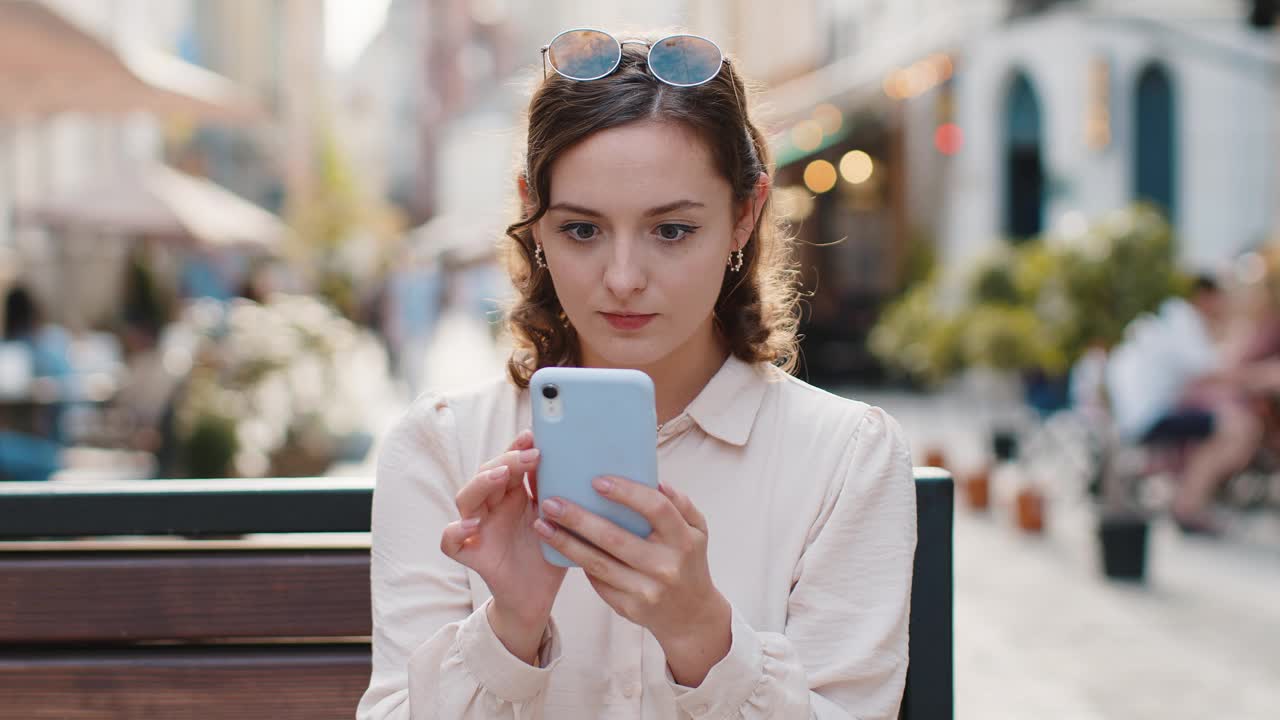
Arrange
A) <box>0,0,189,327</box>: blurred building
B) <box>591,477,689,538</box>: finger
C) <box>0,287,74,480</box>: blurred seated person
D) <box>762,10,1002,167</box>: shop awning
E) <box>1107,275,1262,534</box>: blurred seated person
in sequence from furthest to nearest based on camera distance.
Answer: <box>762,10,1002,167</box>: shop awning < <box>0,0,189,327</box>: blurred building < <box>1107,275,1262,534</box>: blurred seated person < <box>0,287,74,480</box>: blurred seated person < <box>591,477,689,538</box>: finger

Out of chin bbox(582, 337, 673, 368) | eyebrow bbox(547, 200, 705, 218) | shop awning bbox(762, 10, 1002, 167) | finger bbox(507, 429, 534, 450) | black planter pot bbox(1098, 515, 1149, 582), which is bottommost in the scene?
black planter pot bbox(1098, 515, 1149, 582)

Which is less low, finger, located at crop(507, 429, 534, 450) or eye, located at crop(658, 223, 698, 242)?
eye, located at crop(658, 223, 698, 242)

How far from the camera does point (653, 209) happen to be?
163cm

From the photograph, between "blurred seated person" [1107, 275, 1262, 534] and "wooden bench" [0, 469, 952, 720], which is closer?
"wooden bench" [0, 469, 952, 720]

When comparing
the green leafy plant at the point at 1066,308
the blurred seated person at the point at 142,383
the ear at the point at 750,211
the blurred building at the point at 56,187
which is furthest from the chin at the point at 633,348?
the blurred building at the point at 56,187

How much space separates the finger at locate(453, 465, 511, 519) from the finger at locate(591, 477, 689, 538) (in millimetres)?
122

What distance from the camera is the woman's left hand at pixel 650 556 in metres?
1.33

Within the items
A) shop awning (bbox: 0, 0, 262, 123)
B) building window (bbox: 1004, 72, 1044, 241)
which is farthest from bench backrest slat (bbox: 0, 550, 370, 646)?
building window (bbox: 1004, 72, 1044, 241)

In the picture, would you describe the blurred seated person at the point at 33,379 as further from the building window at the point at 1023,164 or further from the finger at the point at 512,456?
the building window at the point at 1023,164

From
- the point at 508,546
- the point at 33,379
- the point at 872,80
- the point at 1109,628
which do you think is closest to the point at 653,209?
the point at 508,546

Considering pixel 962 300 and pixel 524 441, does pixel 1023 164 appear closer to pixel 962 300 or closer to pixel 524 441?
pixel 962 300

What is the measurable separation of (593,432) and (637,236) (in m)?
0.37

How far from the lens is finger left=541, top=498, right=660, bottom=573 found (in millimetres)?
1337

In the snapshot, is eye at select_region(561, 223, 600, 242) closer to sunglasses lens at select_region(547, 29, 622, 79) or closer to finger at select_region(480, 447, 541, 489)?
sunglasses lens at select_region(547, 29, 622, 79)
